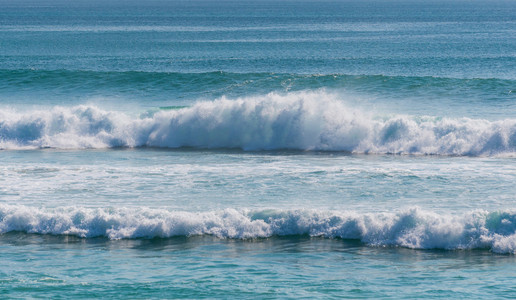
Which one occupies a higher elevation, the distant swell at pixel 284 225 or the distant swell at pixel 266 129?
the distant swell at pixel 266 129

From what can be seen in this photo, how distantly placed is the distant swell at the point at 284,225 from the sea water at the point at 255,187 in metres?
0.03

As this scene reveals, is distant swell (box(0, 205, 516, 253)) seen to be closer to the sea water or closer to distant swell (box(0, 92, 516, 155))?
the sea water

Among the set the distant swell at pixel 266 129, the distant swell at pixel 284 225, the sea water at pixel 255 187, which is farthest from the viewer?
the distant swell at pixel 266 129

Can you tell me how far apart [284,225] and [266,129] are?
11.1m

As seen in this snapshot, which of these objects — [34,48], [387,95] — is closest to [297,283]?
[387,95]

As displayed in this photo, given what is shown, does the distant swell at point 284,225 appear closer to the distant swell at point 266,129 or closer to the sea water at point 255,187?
the sea water at point 255,187

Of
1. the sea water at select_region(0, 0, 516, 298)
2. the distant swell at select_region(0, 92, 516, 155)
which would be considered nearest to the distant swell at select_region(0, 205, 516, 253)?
the sea water at select_region(0, 0, 516, 298)

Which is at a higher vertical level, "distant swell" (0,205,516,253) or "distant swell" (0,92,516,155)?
"distant swell" (0,92,516,155)

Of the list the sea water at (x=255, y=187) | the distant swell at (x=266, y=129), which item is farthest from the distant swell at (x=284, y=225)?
the distant swell at (x=266, y=129)

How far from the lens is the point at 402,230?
13258 mm

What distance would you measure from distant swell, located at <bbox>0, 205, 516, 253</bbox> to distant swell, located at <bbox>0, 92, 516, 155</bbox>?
908 cm

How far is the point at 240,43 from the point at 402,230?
5379cm

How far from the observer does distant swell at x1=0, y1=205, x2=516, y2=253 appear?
1298cm

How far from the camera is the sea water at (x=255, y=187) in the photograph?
37.8 feet
